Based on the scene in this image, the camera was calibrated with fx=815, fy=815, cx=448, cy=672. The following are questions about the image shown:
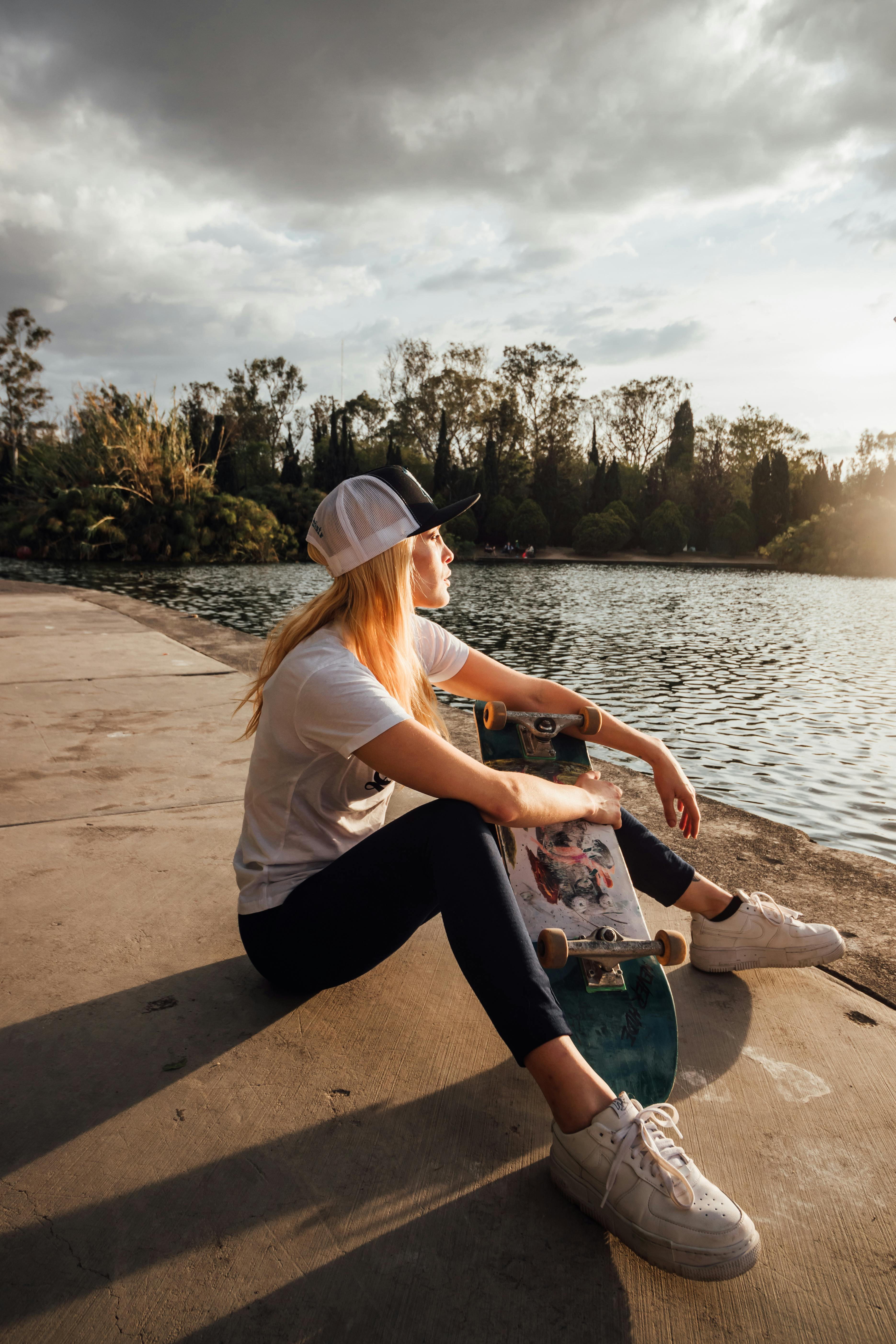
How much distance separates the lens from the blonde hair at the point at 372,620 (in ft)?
5.44

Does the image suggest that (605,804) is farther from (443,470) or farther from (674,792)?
(443,470)

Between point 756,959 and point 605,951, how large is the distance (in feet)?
1.80

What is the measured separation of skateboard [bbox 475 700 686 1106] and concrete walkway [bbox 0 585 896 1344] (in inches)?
5.0

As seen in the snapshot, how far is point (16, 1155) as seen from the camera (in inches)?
50.2

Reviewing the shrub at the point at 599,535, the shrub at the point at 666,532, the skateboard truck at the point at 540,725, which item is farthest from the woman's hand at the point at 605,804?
the shrub at the point at 666,532

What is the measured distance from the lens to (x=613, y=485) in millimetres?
41312

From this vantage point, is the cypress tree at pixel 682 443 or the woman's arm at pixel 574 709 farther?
the cypress tree at pixel 682 443

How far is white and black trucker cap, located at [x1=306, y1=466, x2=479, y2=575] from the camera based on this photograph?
1646 millimetres

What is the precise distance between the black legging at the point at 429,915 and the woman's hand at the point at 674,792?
236mm

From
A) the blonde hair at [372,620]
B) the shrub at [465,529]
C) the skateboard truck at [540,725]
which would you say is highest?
the blonde hair at [372,620]

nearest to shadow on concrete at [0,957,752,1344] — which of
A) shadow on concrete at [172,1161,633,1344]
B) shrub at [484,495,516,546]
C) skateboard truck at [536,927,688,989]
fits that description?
shadow on concrete at [172,1161,633,1344]

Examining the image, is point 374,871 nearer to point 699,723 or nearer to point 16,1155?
point 16,1155

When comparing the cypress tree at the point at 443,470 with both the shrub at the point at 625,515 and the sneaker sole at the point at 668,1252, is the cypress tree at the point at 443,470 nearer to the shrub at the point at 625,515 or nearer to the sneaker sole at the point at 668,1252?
the shrub at the point at 625,515

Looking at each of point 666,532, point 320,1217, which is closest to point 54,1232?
point 320,1217
